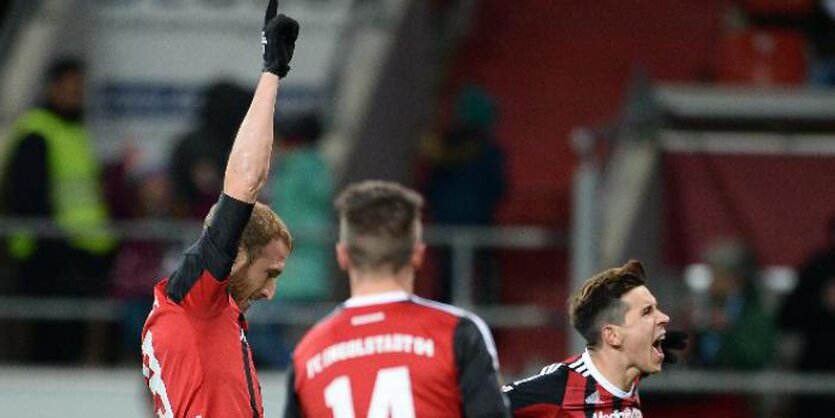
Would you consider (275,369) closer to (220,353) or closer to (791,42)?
(791,42)

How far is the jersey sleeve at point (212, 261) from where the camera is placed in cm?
601

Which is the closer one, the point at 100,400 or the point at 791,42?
the point at 100,400

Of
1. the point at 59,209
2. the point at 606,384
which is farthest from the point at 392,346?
the point at 59,209

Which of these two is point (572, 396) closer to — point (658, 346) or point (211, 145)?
point (658, 346)

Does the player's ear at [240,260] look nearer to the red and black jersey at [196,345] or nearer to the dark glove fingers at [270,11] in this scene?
the red and black jersey at [196,345]

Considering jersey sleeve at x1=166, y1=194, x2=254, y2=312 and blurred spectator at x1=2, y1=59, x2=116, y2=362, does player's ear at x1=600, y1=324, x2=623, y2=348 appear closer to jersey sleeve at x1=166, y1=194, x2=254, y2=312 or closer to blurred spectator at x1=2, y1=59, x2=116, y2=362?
jersey sleeve at x1=166, y1=194, x2=254, y2=312

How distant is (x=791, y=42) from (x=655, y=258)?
377 cm

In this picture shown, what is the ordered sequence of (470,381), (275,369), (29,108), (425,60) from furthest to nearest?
(425,60)
(29,108)
(275,369)
(470,381)

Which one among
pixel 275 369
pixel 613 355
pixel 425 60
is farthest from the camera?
pixel 425 60

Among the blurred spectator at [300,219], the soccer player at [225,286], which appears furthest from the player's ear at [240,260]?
the blurred spectator at [300,219]

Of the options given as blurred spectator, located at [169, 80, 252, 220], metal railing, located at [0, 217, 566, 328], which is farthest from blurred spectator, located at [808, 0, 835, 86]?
blurred spectator, located at [169, 80, 252, 220]

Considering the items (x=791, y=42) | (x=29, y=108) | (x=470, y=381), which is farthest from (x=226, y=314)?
(x=791, y=42)

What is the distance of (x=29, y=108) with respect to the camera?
15312 millimetres

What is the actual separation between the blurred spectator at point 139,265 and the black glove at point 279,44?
6.75m
